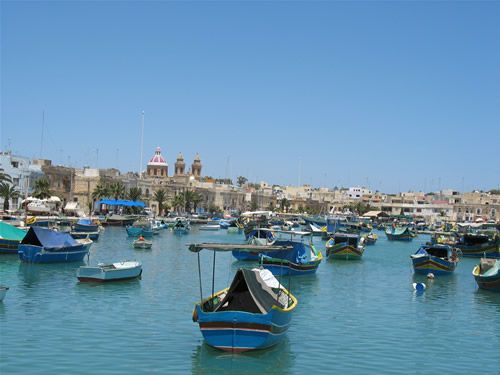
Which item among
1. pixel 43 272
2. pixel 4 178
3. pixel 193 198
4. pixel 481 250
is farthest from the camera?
pixel 193 198

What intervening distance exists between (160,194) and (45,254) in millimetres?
85233

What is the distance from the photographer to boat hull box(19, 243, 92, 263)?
42.7m

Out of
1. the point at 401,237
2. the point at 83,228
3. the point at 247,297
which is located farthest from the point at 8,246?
the point at 401,237

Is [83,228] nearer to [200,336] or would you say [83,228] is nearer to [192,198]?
[200,336]

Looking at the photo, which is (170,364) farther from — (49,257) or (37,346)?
(49,257)

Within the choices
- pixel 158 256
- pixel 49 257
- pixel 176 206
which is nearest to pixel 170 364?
pixel 49 257

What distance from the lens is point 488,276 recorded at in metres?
37.6

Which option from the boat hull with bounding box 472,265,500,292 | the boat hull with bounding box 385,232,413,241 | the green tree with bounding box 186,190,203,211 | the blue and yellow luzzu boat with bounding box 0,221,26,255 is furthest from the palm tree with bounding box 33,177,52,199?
the boat hull with bounding box 472,265,500,292

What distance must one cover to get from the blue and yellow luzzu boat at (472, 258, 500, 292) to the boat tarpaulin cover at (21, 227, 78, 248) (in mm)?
25582

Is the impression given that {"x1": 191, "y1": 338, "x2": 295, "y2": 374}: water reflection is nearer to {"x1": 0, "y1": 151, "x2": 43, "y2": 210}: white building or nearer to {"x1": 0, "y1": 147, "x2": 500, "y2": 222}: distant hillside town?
{"x1": 0, "y1": 147, "x2": 500, "y2": 222}: distant hillside town

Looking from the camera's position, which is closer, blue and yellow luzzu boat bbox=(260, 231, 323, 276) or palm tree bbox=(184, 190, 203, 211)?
blue and yellow luzzu boat bbox=(260, 231, 323, 276)

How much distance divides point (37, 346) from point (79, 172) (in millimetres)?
102688

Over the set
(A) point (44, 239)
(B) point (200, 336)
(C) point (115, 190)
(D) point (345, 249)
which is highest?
(C) point (115, 190)

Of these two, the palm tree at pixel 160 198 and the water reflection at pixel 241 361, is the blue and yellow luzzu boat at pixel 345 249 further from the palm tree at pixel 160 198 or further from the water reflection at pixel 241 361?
the palm tree at pixel 160 198
